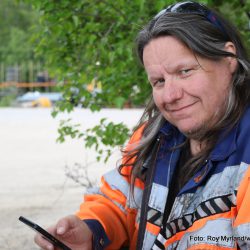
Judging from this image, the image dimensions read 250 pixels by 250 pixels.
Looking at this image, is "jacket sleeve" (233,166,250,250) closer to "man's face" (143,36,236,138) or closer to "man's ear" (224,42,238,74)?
"man's face" (143,36,236,138)

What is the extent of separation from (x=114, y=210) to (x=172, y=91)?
1.90 ft

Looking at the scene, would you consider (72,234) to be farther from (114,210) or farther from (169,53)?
(169,53)

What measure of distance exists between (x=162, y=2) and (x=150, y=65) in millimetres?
1089

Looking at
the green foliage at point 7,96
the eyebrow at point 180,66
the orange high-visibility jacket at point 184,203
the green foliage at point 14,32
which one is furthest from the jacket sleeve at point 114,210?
the green foliage at point 14,32

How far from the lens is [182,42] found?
1.93 m

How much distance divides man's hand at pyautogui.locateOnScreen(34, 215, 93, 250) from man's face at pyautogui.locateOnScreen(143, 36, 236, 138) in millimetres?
517

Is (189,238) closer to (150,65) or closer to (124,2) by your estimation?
(150,65)

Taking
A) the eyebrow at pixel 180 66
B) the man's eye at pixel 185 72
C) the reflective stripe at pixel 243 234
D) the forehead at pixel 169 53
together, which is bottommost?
the reflective stripe at pixel 243 234

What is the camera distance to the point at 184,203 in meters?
1.98

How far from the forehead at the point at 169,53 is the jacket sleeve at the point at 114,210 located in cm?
50

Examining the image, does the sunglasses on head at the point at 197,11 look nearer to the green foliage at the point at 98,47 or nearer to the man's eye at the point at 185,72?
the man's eye at the point at 185,72

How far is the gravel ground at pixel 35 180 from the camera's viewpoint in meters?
4.86

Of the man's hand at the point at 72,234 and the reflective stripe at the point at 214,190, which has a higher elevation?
the reflective stripe at the point at 214,190

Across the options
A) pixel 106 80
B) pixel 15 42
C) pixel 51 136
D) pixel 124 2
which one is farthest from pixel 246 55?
pixel 15 42
